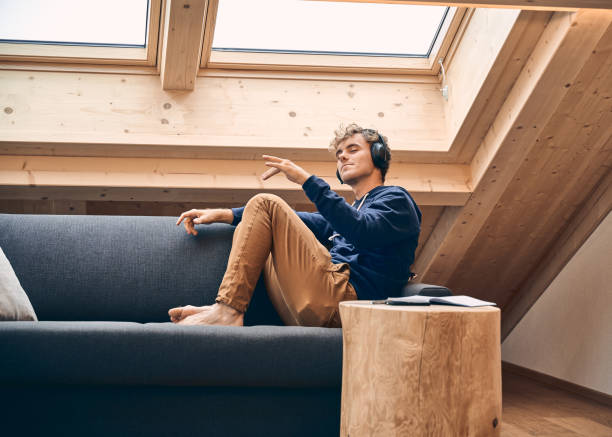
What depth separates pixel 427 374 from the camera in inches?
52.7

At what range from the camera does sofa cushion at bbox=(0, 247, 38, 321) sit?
1.72m

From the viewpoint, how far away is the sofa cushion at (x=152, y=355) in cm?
154

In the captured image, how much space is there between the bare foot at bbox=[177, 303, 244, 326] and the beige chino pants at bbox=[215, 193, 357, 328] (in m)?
0.02

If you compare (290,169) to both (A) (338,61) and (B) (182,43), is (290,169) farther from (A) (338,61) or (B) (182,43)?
(A) (338,61)

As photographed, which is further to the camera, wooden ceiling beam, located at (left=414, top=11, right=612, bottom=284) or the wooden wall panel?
the wooden wall panel

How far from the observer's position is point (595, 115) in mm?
2551

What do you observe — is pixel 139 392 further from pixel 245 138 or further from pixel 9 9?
pixel 9 9

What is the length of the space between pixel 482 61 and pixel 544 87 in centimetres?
28

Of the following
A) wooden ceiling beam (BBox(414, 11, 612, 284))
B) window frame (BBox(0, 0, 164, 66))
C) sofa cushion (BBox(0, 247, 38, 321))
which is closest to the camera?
sofa cushion (BBox(0, 247, 38, 321))

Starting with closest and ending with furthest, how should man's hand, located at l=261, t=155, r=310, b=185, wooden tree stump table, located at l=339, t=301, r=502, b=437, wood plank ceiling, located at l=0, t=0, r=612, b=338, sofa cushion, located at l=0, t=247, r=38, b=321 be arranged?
wooden tree stump table, located at l=339, t=301, r=502, b=437 < sofa cushion, located at l=0, t=247, r=38, b=321 < man's hand, located at l=261, t=155, r=310, b=185 < wood plank ceiling, located at l=0, t=0, r=612, b=338

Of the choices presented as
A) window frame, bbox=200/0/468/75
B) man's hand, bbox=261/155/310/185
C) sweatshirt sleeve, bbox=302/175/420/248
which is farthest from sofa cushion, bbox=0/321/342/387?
window frame, bbox=200/0/468/75

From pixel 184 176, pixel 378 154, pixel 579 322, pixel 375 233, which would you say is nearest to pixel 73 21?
pixel 184 176

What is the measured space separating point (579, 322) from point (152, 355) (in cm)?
235

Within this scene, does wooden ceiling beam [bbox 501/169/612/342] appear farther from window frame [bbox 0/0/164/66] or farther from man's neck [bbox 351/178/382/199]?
window frame [bbox 0/0/164/66]
